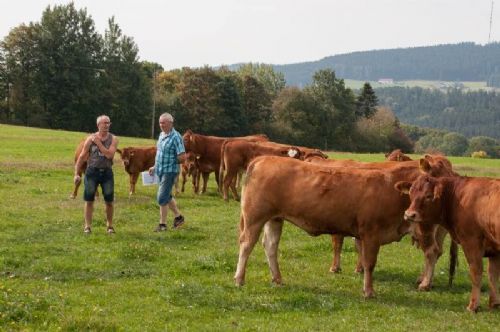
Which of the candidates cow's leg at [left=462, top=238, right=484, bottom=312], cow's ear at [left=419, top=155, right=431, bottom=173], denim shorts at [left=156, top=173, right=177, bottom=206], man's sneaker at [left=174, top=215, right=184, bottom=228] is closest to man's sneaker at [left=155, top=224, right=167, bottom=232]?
man's sneaker at [left=174, top=215, right=184, bottom=228]

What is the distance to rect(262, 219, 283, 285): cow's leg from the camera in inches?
384

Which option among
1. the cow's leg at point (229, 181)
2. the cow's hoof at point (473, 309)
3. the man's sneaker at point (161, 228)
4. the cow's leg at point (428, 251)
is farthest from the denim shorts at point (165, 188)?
the cow's hoof at point (473, 309)

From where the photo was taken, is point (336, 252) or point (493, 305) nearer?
point (493, 305)

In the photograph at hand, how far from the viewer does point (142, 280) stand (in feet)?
31.4

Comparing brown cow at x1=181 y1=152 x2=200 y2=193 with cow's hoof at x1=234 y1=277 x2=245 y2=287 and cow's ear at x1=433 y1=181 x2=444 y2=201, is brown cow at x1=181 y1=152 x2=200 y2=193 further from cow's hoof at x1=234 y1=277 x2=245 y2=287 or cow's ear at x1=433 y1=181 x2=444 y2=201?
cow's ear at x1=433 y1=181 x2=444 y2=201

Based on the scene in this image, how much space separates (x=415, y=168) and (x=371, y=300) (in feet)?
7.84

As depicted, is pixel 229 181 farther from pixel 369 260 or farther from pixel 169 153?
pixel 369 260

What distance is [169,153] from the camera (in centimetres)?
1348

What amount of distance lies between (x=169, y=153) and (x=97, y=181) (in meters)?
1.64

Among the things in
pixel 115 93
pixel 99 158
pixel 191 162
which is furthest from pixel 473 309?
pixel 115 93

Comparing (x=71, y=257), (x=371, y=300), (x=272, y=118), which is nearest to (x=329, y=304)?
(x=371, y=300)

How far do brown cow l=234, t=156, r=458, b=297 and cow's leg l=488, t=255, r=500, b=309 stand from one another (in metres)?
1.31

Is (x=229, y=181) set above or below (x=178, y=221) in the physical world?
above

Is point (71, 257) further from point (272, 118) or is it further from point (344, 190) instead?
point (272, 118)
